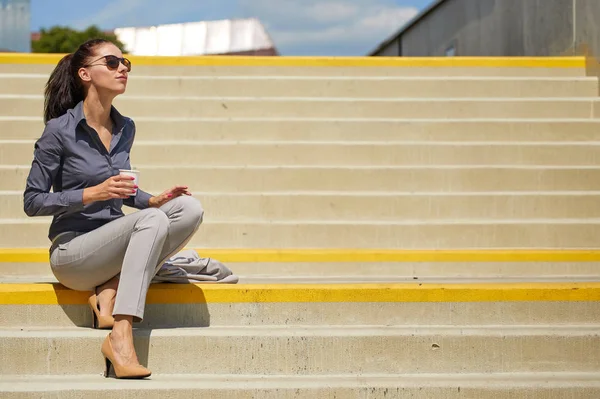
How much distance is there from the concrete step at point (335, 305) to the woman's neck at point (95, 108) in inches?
29.1

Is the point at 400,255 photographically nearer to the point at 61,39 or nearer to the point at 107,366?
the point at 107,366

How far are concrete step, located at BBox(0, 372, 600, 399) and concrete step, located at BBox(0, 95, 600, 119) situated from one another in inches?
137

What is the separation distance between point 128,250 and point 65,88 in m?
0.89

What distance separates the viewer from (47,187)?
392cm

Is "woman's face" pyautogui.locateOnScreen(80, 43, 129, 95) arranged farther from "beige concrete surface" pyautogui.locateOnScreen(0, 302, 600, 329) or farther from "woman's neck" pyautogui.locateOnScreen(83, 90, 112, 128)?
"beige concrete surface" pyautogui.locateOnScreen(0, 302, 600, 329)

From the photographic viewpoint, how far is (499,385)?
3848mm

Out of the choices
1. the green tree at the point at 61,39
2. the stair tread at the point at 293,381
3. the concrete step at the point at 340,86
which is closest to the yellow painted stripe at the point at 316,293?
the stair tread at the point at 293,381

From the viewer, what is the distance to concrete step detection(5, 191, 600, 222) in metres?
6.09

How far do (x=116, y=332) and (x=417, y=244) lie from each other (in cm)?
260

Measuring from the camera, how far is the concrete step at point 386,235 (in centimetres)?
587

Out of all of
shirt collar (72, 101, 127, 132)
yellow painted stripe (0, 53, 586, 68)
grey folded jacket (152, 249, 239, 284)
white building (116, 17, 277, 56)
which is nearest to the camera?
shirt collar (72, 101, 127, 132)

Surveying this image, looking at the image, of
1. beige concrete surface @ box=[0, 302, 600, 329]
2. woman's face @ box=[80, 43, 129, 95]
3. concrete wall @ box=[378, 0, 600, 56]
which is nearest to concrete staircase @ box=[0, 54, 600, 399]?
beige concrete surface @ box=[0, 302, 600, 329]

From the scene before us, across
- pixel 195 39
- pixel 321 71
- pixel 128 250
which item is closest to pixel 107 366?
pixel 128 250

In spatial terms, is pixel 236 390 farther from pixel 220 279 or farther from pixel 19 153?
pixel 19 153
